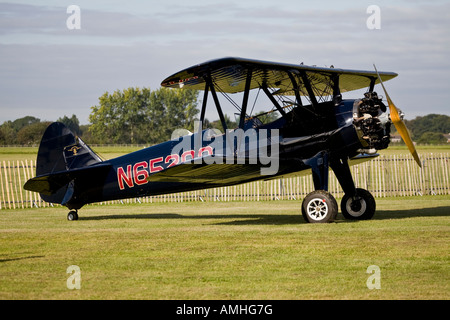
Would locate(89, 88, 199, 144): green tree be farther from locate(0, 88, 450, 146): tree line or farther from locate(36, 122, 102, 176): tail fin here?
locate(36, 122, 102, 176): tail fin

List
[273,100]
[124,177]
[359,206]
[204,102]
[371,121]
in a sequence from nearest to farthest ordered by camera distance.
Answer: [371,121] < [204,102] < [273,100] < [359,206] < [124,177]

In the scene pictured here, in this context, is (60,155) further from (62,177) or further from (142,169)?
(142,169)

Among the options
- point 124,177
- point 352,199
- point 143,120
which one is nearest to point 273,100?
point 352,199

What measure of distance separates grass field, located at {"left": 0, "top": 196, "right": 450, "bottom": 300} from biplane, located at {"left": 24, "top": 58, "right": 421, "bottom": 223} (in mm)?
976

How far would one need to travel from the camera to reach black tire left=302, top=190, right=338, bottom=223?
1247 cm

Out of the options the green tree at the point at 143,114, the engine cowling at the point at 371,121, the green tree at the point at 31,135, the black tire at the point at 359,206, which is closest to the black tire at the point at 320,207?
the engine cowling at the point at 371,121

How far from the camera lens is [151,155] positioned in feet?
50.4

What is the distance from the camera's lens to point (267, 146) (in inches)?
525

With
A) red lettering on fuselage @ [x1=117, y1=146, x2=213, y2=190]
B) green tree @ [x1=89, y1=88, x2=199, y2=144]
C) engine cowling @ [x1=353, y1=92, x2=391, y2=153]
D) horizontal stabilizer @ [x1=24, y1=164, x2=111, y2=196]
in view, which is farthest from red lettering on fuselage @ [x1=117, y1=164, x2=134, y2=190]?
green tree @ [x1=89, y1=88, x2=199, y2=144]

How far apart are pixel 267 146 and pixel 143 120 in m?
38.3

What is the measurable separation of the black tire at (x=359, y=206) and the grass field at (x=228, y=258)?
17.7 inches

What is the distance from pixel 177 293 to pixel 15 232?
7.18 m

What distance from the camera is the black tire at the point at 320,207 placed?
12.5 m
